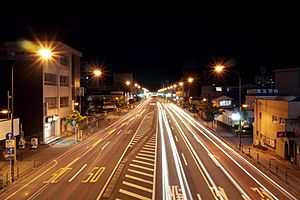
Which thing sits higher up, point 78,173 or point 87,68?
point 87,68

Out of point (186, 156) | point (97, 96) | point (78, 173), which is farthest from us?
point (97, 96)

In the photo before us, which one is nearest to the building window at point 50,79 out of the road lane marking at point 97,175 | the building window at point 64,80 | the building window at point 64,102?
the building window at point 64,80

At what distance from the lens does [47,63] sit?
42250 millimetres

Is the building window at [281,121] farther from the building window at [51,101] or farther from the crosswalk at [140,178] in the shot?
the building window at [51,101]

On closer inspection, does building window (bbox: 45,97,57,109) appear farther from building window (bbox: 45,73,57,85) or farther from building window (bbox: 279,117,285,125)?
building window (bbox: 279,117,285,125)

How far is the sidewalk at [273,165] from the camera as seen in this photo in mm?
21109

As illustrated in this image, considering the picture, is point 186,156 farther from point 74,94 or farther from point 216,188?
point 74,94

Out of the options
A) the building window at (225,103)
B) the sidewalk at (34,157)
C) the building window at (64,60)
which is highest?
the building window at (64,60)

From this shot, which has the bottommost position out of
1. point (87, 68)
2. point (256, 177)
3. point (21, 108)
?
point (256, 177)

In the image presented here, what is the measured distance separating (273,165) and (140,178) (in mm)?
11542

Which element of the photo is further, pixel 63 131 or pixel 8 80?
pixel 63 131

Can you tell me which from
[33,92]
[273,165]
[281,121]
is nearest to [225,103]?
[281,121]

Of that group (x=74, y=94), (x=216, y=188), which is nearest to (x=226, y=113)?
(x=74, y=94)

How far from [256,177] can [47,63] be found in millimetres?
30048
